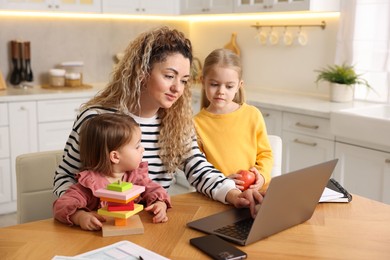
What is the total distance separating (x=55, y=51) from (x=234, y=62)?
2683 mm

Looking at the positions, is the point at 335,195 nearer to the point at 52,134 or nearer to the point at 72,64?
the point at 52,134

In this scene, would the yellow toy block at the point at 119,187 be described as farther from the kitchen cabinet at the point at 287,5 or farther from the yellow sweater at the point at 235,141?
the kitchen cabinet at the point at 287,5

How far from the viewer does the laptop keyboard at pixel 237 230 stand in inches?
49.5

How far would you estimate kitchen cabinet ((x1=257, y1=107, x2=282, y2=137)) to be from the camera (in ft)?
10.9

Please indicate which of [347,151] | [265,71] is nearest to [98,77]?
[265,71]

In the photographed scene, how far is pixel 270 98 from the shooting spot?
142 inches

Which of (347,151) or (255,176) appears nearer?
(255,176)

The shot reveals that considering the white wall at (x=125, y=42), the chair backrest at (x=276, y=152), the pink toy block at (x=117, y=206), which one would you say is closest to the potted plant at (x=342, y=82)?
the white wall at (x=125, y=42)

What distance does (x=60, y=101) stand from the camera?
12.2 ft

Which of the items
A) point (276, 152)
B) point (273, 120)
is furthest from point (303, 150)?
point (276, 152)

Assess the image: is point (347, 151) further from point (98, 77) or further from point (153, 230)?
point (98, 77)

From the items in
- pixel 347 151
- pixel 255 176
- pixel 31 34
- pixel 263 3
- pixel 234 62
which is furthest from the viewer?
pixel 31 34

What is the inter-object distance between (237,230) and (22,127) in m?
2.68

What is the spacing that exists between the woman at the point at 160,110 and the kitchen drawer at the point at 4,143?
213 centimetres
